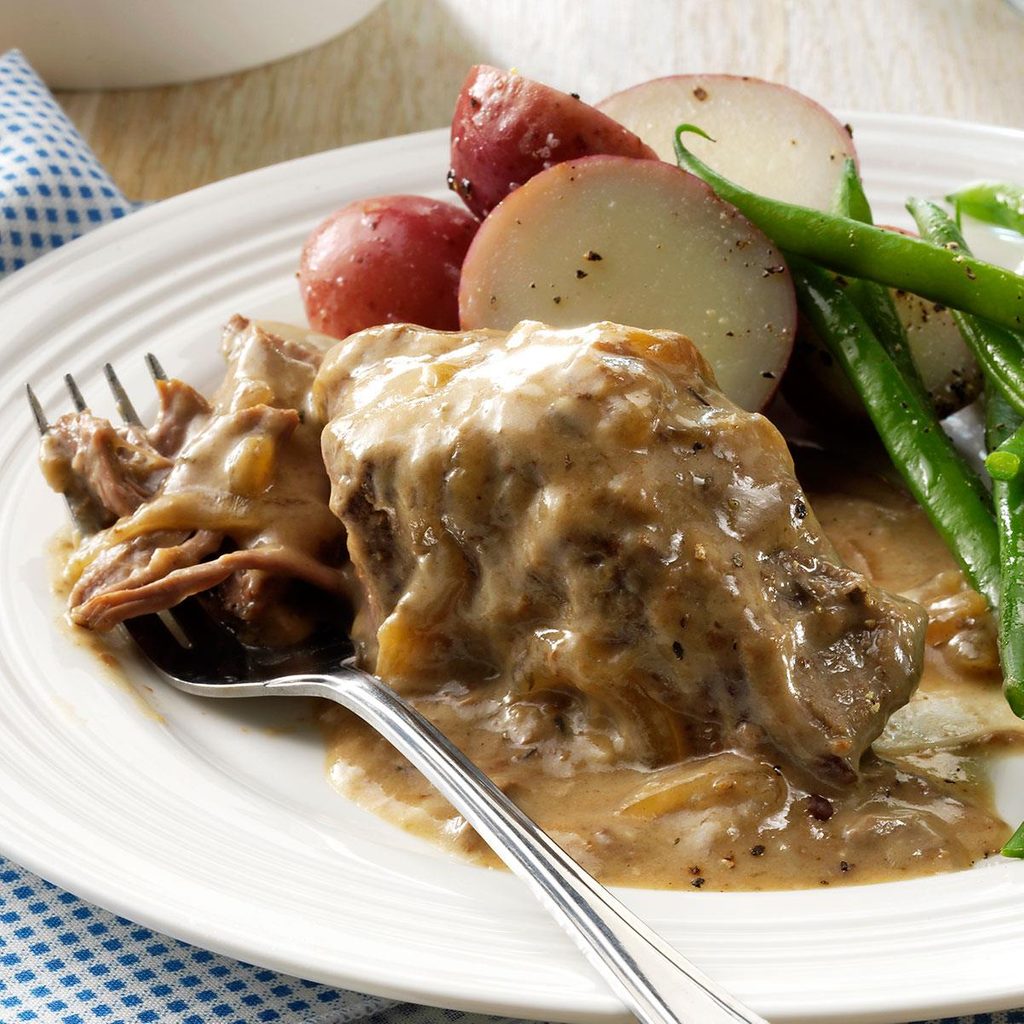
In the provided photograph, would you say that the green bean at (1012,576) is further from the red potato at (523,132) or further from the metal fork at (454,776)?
the red potato at (523,132)

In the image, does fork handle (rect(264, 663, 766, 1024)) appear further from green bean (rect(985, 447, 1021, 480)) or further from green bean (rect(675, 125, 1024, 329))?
green bean (rect(675, 125, 1024, 329))

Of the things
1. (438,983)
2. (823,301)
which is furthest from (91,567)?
(823,301)

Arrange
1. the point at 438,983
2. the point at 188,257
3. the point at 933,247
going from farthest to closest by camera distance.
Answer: the point at 188,257 → the point at 933,247 → the point at 438,983

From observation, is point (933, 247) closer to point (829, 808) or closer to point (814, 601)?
point (814, 601)

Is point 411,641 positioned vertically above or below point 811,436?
above

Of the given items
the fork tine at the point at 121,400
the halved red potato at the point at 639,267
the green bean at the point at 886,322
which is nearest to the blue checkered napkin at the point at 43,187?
the fork tine at the point at 121,400

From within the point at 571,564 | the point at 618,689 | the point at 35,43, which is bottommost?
the point at 618,689

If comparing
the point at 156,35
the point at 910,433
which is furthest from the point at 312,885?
the point at 156,35

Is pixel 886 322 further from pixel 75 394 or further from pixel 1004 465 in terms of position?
pixel 75 394
